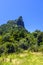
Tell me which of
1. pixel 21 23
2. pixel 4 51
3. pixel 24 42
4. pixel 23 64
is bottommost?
pixel 23 64

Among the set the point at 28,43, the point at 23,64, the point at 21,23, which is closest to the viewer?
the point at 23,64

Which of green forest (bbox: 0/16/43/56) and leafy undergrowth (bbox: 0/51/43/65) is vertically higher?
green forest (bbox: 0/16/43/56)

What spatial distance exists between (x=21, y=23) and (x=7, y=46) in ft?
154

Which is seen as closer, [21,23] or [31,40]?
[31,40]

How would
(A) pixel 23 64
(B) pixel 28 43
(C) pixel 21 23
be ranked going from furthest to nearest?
1. (C) pixel 21 23
2. (B) pixel 28 43
3. (A) pixel 23 64

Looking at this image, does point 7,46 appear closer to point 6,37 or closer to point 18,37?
point 6,37

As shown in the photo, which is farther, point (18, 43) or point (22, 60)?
point (18, 43)

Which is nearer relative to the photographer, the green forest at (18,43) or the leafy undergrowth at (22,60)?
the leafy undergrowth at (22,60)

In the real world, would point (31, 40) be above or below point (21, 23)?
below

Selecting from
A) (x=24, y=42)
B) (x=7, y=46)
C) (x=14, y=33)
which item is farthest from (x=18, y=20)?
(x=7, y=46)

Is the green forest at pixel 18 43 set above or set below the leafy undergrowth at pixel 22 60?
above

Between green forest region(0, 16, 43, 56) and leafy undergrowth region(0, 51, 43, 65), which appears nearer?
leafy undergrowth region(0, 51, 43, 65)

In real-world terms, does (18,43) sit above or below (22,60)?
above

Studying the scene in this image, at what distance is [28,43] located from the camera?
47.0 metres
